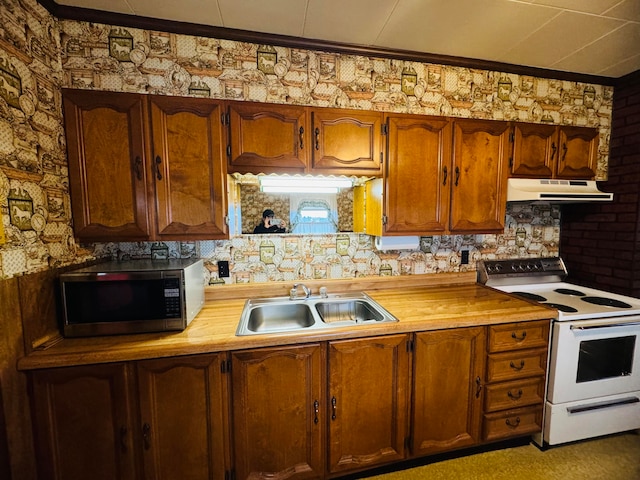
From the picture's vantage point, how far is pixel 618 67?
2021 mm

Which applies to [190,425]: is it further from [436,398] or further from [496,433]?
[496,433]

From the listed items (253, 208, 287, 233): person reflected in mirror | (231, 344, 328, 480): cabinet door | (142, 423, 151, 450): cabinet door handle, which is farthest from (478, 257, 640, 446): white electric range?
(142, 423, 151, 450): cabinet door handle

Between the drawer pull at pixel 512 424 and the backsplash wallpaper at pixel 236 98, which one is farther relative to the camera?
the drawer pull at pixel 512 424

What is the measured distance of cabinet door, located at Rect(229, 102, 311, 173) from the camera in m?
1.51

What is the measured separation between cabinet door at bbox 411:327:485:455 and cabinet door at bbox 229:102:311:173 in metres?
1.26

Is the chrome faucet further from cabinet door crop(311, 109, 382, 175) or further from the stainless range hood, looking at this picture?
the stainless range hood

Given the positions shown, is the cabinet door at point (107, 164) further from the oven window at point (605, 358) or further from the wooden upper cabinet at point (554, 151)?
the oven window at point (605, 358)

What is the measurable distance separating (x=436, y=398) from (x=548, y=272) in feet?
5.49

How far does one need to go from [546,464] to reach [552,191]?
1801 millimetres

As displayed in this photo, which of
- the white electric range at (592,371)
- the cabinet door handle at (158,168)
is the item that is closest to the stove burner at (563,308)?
the white electric range at (592,371)

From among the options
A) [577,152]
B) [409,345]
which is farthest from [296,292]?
[577,152]

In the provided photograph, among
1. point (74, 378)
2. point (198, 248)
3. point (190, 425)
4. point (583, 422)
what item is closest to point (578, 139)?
point (583, 422)

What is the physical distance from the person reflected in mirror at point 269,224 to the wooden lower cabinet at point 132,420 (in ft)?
3.04

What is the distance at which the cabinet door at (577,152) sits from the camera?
1.99 metres
